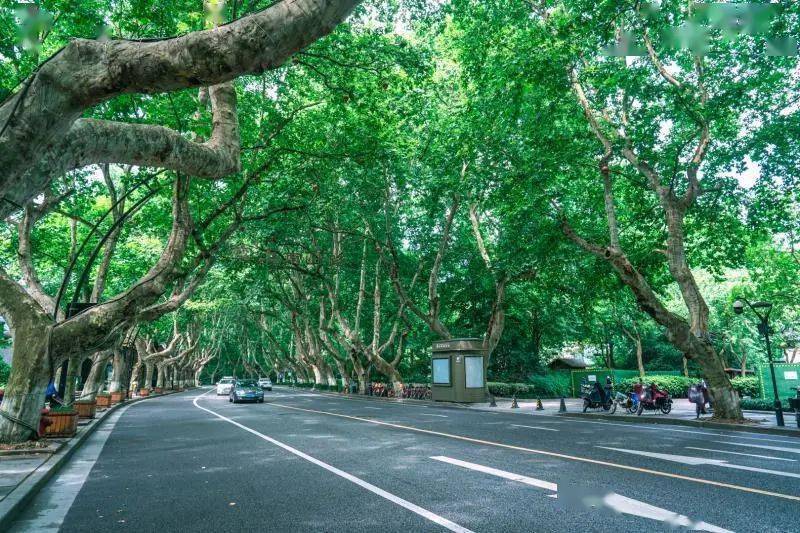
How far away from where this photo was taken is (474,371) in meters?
26.4

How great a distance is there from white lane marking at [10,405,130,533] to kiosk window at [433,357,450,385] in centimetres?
1906

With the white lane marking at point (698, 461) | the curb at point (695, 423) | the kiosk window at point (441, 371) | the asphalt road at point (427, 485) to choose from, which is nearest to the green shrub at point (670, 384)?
the kiosk window at point (441, 371)

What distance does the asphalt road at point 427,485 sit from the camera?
5047 mm

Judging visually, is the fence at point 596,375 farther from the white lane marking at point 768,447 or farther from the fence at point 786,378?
the white lane marking at point 768,447

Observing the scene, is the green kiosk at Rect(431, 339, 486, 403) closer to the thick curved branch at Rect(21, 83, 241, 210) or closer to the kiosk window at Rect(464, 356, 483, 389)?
the kiosk window at Rect(464, 356, 483, 389)

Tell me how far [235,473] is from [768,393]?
22167 mm

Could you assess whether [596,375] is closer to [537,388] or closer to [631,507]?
[537,388]

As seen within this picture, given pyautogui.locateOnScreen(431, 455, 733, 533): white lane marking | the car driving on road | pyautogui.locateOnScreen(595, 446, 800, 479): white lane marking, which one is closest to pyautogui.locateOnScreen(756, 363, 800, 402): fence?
pyautogui.locateOnScreen(595, 446, 800, 479): white lane marking

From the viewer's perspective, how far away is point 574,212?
22672 millimetres

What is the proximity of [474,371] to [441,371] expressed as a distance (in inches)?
88.9

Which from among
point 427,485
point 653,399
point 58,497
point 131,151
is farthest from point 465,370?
point 131,151

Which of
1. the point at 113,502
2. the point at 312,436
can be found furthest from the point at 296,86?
the point at 113,502

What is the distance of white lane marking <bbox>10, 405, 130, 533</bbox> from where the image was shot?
5.22 metres

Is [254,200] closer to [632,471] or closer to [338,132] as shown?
[338,132]
